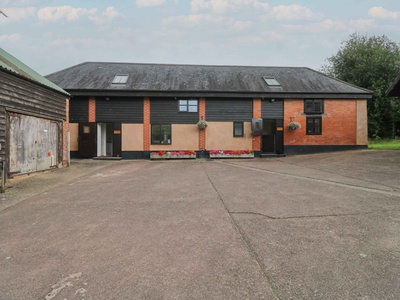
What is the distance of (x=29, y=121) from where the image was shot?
8711mm

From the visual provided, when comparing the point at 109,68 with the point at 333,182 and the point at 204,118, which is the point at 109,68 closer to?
the point at 204,118

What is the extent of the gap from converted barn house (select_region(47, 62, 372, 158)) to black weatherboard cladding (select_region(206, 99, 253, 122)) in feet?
0.22

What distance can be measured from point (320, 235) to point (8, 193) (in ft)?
23.1

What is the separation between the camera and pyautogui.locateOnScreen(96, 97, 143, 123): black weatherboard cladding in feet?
49.7

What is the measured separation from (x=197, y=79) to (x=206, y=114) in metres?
3.13

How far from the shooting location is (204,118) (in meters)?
15.5

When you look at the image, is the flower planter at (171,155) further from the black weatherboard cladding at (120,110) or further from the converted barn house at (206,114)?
the black weatherboard cladding at (120,110)

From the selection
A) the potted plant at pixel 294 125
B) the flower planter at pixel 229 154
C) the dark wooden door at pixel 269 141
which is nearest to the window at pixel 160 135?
the flower planter at pixel 229 154

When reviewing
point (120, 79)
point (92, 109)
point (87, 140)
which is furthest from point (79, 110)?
point (120, 79)

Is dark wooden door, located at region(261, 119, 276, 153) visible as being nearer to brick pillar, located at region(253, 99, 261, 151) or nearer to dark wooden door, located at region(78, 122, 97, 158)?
brick pillar, located at region(253, 99, 261, 151)

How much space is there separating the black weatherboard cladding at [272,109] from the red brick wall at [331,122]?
35 centimetres

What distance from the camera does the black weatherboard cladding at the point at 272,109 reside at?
52.1 feet

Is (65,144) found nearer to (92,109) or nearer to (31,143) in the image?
(31,143)

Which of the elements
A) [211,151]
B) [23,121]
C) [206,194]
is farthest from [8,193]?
[211,151]
